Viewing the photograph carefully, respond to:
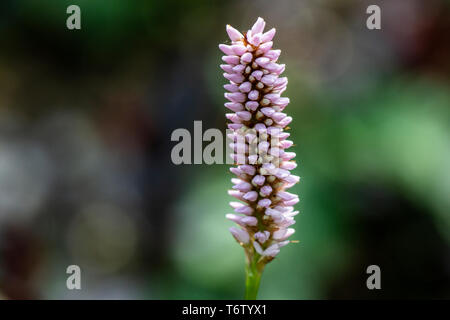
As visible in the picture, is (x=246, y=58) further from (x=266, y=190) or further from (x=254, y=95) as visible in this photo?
(x=266, y=190)

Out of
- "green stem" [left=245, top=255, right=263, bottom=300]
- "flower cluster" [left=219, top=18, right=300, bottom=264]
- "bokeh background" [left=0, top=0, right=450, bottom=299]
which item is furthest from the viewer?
"bokeh background" [left=0, top=0, right=450, bottom=299]

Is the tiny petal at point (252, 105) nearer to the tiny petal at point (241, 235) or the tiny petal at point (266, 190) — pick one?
the tiny petal at point (266, 190)

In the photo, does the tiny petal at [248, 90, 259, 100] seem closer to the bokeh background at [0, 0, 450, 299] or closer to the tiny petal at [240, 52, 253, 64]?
the tiny petal at [240, 52, 253, 64]

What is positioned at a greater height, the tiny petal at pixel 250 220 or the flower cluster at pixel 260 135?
the flower cluster at pixel 260 135

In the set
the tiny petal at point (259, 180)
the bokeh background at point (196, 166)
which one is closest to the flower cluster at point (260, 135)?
the tiny petal at point (259, 180)

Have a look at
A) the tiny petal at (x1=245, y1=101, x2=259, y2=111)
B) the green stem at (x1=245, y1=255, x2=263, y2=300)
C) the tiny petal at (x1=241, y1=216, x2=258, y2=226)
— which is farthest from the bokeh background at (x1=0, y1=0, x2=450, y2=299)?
the tiny petal at (x1=245, y1=101, x2=259, y2=111)

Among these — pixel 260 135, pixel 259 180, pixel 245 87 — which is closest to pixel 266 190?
pixel 259 180
